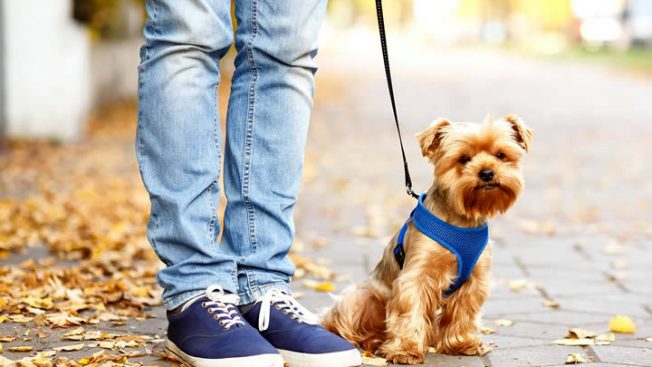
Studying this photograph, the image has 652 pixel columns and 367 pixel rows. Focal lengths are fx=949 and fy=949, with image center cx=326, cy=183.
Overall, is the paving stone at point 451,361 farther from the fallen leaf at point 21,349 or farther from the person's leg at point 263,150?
the fallen leaf at point 21,349

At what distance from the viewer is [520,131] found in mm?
3312

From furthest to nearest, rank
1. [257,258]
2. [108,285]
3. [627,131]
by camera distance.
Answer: [627,131] → [108,285] → [257,258]

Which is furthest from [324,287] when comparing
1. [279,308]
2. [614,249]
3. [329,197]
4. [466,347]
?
[329,197]

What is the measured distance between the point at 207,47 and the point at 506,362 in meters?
1.49

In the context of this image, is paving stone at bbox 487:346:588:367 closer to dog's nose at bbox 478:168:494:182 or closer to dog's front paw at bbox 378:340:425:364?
dog's front paw at bbox 378:340:425:364

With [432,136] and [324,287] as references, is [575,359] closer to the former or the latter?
[432,136]

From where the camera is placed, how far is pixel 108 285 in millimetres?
4238

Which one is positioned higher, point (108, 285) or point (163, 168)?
point (163, 168)

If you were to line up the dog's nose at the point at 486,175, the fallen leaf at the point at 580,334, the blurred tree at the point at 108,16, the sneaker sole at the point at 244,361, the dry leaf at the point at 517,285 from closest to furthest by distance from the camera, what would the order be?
the sneaker sole at the point at 244,361 → the dog's nose at the point at 486,175 → the fallen leaf at the point at 580,334 → the dry leaf at the point at 517,285 → the blurred tree at the point at 108,16

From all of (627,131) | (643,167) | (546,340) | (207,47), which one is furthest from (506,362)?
(627,131)

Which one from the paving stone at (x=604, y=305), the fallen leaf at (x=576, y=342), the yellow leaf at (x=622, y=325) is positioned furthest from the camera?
the paving stone at (x=604, y=305)

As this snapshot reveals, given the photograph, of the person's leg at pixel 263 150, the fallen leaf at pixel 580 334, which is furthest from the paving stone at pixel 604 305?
Result: the person's leg at pixel 263 150

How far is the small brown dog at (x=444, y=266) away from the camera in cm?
318

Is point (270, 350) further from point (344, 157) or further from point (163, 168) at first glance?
point (344, 157)
